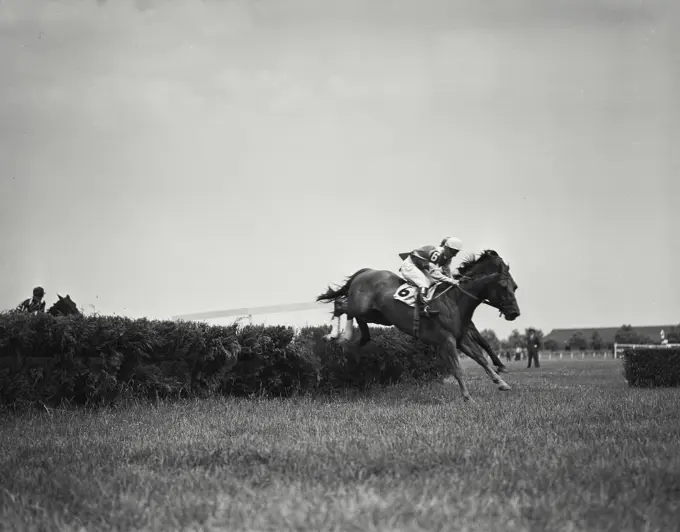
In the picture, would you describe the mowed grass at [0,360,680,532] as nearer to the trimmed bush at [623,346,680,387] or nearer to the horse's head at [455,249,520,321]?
the horse's head at [455,249,520,321]

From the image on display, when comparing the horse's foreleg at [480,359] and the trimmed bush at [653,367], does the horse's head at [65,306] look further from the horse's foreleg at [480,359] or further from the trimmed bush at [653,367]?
the trimmed bush at [653,367]

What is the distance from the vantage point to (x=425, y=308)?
39.0ft

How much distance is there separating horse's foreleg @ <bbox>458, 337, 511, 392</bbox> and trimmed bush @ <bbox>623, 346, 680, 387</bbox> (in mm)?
4812

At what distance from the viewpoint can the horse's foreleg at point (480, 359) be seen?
12.8m

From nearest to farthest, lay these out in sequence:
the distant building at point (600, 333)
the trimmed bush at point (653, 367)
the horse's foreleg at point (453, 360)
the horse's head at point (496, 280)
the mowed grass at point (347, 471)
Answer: the mowed grass at point (347, 471)
the horse's foreleg at point (453, 360)
the horse's head at point (496, 280)
the trimmed bush at point (653, 367)
the distant building at point (600, 333)

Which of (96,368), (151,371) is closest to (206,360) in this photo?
(151,371)

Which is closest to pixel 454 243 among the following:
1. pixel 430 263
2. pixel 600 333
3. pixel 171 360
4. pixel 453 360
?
pixel 430 263

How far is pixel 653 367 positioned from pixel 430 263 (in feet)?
23.6

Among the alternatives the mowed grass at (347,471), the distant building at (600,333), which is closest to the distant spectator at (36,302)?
the mowed grass at (347,471)

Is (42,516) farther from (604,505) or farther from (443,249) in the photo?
(443,249)

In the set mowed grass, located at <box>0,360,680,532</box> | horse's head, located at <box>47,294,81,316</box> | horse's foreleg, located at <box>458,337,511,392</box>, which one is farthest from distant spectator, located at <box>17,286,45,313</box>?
horse's foreleg, located at <box>458,337,511,392</box>

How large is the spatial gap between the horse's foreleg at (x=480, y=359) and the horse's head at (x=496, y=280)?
3.81ft

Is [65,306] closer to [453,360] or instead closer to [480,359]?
[453,360]

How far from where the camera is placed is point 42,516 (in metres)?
4.61
